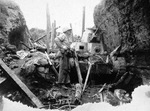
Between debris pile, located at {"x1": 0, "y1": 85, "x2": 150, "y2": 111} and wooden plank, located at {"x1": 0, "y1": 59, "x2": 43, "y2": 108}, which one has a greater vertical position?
debris pile, located at {"x1": 0, "y1": 85, "x2": 150, "y2": 111}

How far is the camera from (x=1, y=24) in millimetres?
6938

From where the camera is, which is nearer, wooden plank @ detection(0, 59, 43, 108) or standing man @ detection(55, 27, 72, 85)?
wooden plank @ detection(0, 59, 43, 108)

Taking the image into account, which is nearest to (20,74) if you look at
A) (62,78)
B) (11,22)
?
(62,78)

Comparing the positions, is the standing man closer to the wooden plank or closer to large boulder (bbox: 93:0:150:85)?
the wooden plank

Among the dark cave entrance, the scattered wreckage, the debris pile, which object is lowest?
the scattered wreckage

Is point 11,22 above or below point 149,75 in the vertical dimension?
above

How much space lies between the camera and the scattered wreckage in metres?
3.89

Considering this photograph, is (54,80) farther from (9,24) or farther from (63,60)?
(9,24)

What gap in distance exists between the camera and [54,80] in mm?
5387

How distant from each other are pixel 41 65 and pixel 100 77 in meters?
3.29

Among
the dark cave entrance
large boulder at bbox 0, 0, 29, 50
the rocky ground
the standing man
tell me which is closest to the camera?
the rocky ground

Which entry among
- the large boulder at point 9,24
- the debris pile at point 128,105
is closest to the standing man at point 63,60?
the large boulder at point 9,24

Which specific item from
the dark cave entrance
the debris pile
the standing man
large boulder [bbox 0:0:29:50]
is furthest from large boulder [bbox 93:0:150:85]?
the dark cave entrance

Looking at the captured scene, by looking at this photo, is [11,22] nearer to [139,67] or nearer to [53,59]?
[53,59]
